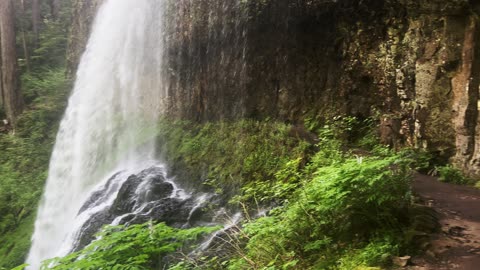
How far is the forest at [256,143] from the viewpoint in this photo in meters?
3.74

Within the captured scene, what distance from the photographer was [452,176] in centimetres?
587

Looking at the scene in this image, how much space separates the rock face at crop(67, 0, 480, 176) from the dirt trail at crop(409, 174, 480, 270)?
1.27 metres

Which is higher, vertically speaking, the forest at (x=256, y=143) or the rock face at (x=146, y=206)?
the forest at (x=256, y=143)

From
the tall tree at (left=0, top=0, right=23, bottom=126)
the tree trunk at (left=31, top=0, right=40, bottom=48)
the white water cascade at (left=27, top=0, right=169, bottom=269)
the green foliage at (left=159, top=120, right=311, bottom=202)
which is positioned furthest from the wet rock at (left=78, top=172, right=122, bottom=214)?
the tree trunk at (left=31, top=0, right=40, bottom=48)

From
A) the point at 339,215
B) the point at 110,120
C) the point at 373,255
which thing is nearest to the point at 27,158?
the point at 110,120

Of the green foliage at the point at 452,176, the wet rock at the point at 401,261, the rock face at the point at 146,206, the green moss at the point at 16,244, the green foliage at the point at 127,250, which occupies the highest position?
the green foliage at the point at 452,176

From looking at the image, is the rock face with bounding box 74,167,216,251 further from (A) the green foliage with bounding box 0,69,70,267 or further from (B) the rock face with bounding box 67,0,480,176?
(A) the green foliage with bounding box 0,69,70,267

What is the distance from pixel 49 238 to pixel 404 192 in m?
10.1

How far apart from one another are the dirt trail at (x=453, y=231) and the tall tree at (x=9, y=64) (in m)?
16.3

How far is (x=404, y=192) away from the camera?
12.2 ft

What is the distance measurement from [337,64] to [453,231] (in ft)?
17.1

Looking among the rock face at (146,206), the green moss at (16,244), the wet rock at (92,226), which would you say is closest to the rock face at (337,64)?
the rock face at (146,206)

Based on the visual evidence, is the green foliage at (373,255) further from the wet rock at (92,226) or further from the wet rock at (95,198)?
the wet rock at (95,198)

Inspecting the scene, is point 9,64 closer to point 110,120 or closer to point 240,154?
point 110,120
